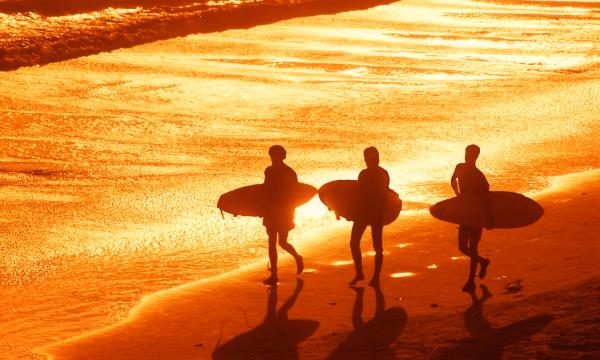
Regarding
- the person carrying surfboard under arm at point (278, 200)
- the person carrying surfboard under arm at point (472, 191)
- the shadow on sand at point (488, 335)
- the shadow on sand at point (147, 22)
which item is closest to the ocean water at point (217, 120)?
the shadow on sand at point (147, 22)

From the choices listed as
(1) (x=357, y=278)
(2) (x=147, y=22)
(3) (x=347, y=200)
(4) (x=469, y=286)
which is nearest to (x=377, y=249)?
(1) (x=357, y=278)

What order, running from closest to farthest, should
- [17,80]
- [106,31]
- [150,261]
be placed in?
[150,261]
[17,80]
[106,31]

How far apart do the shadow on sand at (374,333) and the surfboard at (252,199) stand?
138 centimetres

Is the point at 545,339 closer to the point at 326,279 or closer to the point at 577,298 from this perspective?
the point at 577,298

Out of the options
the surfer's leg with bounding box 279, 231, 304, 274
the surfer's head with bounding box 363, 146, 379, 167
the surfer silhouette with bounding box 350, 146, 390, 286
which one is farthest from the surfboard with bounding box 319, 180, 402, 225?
the surfer's leg with bounding box 279, 231, 304, 274

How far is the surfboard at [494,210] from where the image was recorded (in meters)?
11.9

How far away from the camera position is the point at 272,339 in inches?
419

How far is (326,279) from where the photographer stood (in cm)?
1262

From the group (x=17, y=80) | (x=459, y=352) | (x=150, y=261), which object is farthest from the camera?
(x=17, y=80)

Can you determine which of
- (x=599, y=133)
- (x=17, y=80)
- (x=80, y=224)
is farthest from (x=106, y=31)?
(x=80, y=224)

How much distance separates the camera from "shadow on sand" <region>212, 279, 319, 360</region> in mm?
→ 10211

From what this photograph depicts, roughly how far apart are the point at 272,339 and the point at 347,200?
233 cm

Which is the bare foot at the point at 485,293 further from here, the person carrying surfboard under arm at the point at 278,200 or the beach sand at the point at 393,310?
the person carrying surfboard under arm at the point at 278,200

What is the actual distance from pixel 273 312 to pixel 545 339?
2803mm
